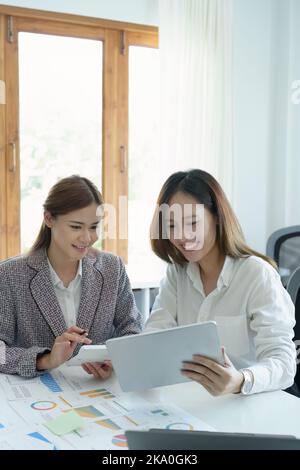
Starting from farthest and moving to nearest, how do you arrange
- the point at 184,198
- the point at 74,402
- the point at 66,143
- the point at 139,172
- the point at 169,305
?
the point at 139,172 → the point at 66,143 → the point at 169,305 → the point at 184,198 → the point at 74,402

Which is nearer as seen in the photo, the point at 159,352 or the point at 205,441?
the point at 205,441

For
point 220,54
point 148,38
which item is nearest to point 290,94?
point 220,54

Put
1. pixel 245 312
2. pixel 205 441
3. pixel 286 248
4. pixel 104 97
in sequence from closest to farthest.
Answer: pixel 205 441 → pixel 245 312 → pixel 286 248 → pixel 104 97

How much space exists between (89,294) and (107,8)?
2.04 m

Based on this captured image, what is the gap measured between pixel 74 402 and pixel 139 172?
2.28 m

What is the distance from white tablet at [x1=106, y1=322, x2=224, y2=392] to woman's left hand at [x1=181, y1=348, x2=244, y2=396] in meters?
0.01

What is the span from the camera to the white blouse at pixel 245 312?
1366mm

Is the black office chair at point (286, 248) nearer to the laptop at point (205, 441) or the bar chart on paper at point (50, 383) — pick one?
the bar chart on paper at point (50, 383)

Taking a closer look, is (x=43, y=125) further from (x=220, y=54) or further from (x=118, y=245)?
(x=220, y=54)

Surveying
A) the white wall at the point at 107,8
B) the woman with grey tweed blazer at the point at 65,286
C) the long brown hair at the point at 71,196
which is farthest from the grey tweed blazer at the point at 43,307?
the white wall at the point at 107,8

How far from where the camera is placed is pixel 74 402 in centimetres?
127

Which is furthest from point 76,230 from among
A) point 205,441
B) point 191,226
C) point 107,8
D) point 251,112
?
point 251,112

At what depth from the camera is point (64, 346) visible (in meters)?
1.40

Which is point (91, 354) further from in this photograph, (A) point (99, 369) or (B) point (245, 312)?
(B) point (245, 312)
